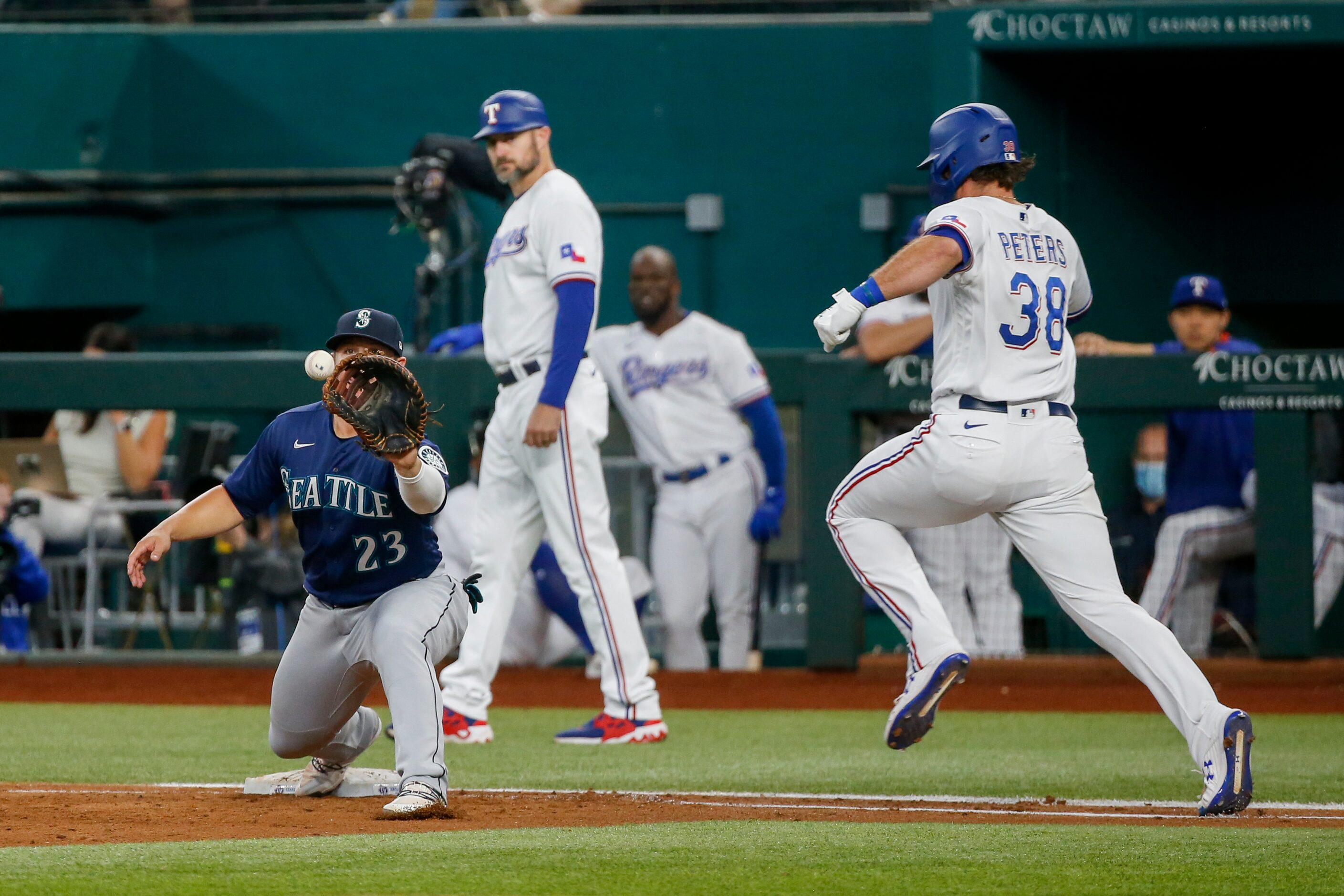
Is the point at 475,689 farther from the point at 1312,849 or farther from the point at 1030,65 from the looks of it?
the point at 1030,65

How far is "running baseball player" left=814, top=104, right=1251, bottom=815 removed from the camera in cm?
463

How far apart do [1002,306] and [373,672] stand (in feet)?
6.20

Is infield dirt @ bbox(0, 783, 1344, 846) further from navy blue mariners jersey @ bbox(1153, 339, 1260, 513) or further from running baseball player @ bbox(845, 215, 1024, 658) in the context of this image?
navy blue mariners jersey @ bbox(1153, 339, 1260, 513)

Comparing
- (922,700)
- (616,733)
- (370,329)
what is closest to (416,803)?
(370,329)

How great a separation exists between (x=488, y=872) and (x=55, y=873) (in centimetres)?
86

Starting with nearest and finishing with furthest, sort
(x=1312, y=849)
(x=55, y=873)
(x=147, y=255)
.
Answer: (x=55, y=873)
(x=1312, y=849)
(x=147, y=255)

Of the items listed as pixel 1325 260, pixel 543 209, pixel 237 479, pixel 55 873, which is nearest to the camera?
pixel 55 873

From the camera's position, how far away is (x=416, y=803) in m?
4.39

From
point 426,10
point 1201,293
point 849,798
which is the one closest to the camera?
point 849,798

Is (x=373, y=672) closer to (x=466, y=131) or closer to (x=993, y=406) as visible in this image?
(x=993, y=406)

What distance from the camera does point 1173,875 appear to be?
365cm

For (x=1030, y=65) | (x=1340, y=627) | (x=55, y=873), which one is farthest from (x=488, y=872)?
(x=1030, y=65)

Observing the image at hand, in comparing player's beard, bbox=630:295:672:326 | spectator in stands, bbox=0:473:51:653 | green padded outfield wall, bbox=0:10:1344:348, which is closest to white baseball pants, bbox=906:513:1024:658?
player's beard, bbox=630:295:672:326

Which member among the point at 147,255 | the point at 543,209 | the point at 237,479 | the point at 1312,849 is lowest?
the point at 1312,849
